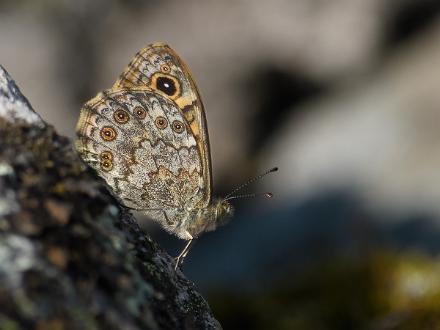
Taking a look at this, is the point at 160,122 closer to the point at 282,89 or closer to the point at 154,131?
the point at 154,131

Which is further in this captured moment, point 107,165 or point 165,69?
point 165,69

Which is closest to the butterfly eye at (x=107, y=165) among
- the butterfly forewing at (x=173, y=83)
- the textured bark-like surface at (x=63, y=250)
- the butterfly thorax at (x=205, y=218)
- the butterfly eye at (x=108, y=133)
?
the butterfly eye at (x=108, y=133)

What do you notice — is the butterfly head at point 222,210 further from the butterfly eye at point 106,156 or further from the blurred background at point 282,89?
the blurred background at point 282,89

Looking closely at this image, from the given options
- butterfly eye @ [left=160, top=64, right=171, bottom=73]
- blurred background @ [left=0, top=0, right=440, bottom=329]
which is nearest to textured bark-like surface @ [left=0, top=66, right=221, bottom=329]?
butterfly eye @ [left=160, top=64, right=171, bottom=73]

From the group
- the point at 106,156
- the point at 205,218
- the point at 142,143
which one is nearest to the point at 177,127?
the point at 142,143

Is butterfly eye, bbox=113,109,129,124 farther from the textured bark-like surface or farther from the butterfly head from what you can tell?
the textured bark-like surface

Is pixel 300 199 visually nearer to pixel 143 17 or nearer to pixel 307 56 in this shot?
pixel 307 56
